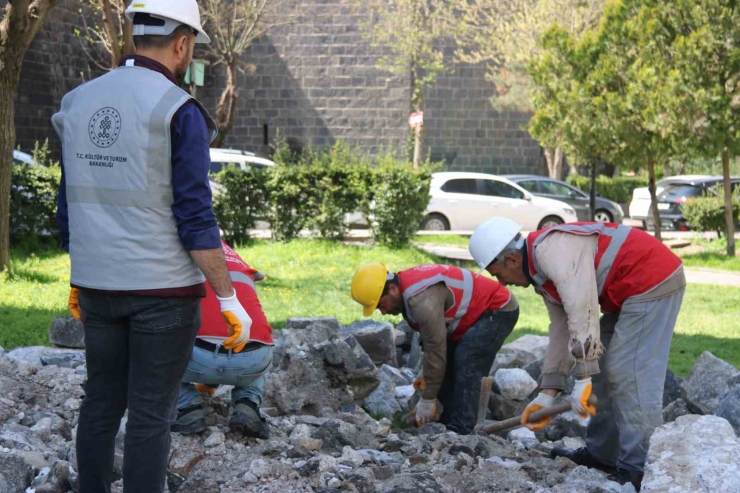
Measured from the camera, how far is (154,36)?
10.4ft

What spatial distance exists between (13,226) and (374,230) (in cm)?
498

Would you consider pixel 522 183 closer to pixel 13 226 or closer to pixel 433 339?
pixel 13 226

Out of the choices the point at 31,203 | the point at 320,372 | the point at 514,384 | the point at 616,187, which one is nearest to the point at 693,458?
the point at 514,384

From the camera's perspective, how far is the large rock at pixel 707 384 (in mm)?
5871

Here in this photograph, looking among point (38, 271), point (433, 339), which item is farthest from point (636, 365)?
point (38, 271)

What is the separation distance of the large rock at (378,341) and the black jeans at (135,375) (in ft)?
12.9

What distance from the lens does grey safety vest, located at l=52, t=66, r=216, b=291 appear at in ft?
9.95

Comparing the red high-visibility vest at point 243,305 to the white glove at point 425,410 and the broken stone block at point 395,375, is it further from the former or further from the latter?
the broken stone block at point 395,375

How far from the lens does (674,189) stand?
2155 centimetres

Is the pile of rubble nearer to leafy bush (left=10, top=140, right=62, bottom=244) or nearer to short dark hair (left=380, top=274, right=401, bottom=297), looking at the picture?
short dark hair (left=380, top=274, right=401, bottom=297)

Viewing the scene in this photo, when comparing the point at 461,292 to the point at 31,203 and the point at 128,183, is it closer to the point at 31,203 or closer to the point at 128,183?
the point at 128,183

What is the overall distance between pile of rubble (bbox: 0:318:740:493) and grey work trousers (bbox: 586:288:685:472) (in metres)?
0.25

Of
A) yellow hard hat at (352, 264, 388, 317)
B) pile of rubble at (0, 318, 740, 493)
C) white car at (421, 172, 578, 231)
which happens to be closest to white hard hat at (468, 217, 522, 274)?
pile of rubble at (0, 318, 740, 493)

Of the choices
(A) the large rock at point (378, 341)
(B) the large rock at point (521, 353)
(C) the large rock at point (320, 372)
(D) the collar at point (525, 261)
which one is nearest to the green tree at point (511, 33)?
(B) the large rock at point (521, 353)
